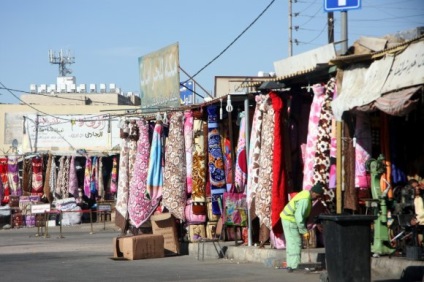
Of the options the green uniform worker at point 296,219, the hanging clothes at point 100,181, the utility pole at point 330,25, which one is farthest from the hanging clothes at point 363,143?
the hanging clothes at point 100,181

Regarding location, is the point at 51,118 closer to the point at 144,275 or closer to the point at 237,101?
the point at 237,101

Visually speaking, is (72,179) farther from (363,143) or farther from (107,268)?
(363,143)

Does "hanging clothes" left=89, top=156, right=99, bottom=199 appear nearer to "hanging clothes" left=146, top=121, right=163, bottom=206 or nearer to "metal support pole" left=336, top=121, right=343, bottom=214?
"hanging clothes" left=146, top=121, right=163, bottom=206

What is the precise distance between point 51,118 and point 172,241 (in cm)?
2533

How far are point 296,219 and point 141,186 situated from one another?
283 inches

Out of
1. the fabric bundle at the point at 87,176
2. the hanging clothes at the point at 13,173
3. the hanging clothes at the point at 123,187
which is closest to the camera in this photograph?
the hanging clothes at the point at 123,187

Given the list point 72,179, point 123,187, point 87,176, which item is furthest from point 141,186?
point 87,176

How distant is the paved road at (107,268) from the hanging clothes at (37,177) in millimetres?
Result: 13296

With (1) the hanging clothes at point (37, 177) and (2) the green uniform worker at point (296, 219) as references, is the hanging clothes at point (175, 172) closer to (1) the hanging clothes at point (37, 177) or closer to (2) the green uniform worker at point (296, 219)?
(2) the green uniform worker at point (296, 219)

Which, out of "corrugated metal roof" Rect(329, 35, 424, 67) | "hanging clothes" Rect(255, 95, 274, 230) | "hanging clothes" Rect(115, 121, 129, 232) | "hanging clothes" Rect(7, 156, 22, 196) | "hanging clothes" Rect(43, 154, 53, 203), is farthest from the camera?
"hanging clothes" Rect(7, 156, 22, 196)

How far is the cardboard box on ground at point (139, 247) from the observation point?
17.9 meters

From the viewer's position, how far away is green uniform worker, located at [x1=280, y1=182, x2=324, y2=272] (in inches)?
538

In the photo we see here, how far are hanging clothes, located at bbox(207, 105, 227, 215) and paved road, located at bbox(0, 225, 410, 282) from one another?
135cm

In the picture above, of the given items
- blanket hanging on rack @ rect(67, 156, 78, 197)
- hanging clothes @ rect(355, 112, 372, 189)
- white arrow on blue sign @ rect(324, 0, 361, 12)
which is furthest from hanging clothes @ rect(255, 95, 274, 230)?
blanket hanging on rack @ rect(67, 156, 78, 197)
